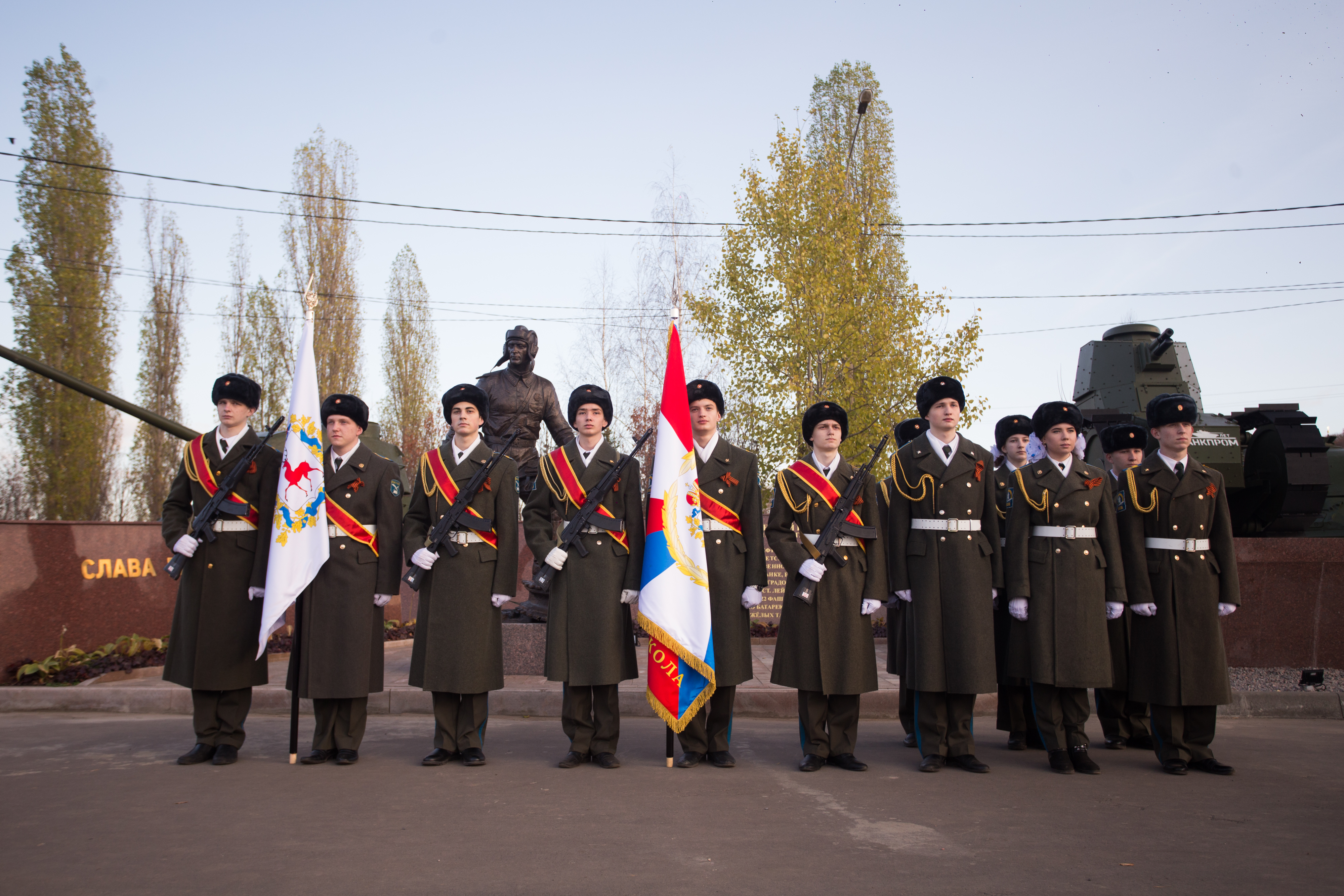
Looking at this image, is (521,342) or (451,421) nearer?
(451,421)

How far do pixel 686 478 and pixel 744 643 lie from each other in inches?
41.1

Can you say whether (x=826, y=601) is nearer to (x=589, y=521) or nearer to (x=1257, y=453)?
(x=589, y=521)

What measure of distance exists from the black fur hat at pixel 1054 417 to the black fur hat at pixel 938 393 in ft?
1.86

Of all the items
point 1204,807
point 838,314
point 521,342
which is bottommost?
point 1204,807

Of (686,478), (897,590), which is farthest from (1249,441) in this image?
(686,478)

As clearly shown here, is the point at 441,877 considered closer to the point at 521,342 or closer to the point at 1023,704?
the point at 1023,704

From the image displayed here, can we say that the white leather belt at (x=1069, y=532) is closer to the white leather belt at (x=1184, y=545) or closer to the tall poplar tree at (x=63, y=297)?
the white leather belt at (x=1184, y=545)

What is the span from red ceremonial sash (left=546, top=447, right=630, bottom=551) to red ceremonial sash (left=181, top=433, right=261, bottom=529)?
184 centimetres

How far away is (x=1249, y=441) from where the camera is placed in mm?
10961

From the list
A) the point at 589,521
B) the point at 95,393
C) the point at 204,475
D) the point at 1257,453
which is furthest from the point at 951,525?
the point at 95,393

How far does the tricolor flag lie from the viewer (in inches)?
213

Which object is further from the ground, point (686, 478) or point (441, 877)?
point (686, 478)

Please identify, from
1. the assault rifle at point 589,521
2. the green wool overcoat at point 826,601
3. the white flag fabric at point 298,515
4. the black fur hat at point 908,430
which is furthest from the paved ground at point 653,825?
the black fur hat at point 908,430

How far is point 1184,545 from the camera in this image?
18.2ft
